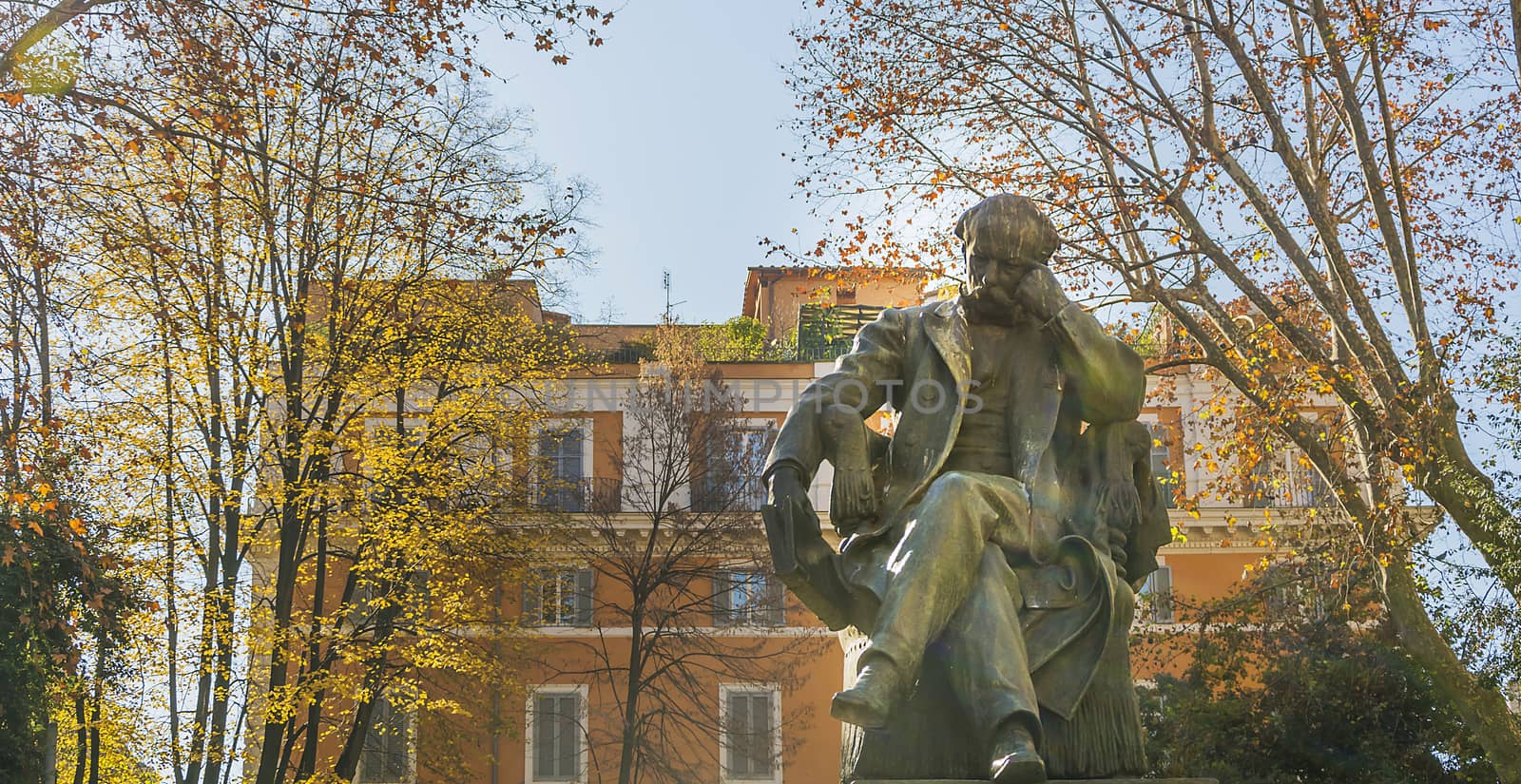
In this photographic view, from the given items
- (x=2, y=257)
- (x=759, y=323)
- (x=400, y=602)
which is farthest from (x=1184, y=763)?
(x=759, y=323)

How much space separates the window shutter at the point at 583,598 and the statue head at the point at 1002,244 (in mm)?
25444

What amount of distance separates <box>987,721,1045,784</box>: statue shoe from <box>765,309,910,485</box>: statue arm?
112 centimetres

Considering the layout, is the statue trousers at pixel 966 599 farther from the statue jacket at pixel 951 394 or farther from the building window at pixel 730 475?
the building window at pixel 730 475

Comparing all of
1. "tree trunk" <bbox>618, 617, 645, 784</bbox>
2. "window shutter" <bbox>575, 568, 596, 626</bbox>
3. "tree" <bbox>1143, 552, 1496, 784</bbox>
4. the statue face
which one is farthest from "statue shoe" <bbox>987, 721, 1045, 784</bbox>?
"window shutter" <bbox>575, 568, 596, 626</bbox>

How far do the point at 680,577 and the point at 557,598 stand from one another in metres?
2.02

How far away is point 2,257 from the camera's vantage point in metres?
10.3

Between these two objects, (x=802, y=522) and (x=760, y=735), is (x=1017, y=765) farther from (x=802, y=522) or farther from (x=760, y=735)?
(x=760, y=735)

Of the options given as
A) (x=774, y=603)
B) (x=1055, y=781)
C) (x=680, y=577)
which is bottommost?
(x=774, y=603)

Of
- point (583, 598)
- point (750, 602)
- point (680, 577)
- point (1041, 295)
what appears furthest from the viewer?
point (583, 598)

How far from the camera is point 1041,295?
5.68 metres

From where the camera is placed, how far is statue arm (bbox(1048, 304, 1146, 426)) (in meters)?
5.58

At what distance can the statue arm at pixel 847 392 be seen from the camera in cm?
543

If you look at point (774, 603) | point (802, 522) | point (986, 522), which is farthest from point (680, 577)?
point (986, 522)

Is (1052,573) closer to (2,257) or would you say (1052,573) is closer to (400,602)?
(2,257)
